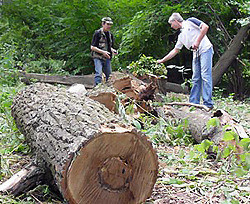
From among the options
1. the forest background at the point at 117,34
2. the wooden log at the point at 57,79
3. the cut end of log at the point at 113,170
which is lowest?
the wooden log at the point at 57,79

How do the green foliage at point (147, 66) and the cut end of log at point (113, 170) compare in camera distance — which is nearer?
the cut end of log at point (113, 170)

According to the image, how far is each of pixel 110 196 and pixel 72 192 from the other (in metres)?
0.28

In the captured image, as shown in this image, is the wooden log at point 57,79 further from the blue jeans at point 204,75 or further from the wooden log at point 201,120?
the wooden log at point 201,120

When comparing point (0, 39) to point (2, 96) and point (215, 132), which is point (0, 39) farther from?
point (215, 132)

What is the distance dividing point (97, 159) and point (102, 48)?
545 cm

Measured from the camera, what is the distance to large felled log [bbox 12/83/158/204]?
2145 millimetres

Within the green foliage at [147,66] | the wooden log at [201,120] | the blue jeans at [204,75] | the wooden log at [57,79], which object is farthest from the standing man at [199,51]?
the wooden log at [57,79]

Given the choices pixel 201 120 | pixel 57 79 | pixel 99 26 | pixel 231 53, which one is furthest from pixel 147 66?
pixel 99 26

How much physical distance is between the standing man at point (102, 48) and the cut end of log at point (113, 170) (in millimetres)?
5004

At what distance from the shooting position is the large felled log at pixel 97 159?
2.14 metres

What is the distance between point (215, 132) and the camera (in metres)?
3.62

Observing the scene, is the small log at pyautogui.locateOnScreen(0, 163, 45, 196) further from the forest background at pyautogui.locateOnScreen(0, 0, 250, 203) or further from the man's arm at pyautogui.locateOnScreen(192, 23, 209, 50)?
the forest background at pyautogui.locateOnScreen(0, 0, 250, 203)

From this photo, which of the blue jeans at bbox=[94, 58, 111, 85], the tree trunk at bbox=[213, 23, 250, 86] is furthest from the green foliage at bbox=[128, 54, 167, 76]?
the tree trunk at bbox=[213, 23, 250, 86]

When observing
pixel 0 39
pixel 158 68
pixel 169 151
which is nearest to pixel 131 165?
pixel 169 151
